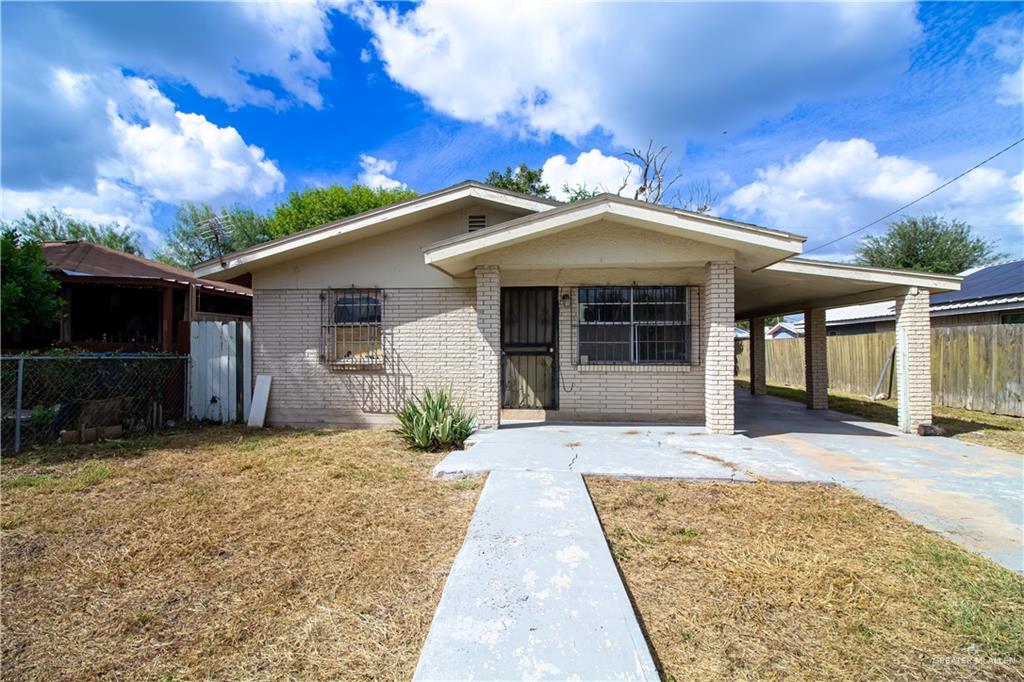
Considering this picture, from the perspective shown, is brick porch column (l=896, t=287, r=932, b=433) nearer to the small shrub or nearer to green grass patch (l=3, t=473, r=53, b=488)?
the small shrub

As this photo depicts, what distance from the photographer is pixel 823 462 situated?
19.4 feet

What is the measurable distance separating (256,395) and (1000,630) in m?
9.55

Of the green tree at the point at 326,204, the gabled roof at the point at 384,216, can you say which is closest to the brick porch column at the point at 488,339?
the gabled roof at the point at 384,216

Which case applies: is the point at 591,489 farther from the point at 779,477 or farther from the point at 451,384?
the point at 451,384

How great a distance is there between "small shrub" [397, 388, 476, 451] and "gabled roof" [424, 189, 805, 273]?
215 centimetres

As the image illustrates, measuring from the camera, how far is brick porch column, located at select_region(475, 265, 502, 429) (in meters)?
7.41

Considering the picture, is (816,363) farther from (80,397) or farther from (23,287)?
(23,287)

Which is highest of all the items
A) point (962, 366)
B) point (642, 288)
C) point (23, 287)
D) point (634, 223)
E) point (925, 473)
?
point (634, 223)

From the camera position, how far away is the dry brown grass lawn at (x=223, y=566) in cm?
235

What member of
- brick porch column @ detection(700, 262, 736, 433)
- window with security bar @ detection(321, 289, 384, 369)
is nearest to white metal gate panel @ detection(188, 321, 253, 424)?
window with security bar @ detection(321, 289, 384, 369)

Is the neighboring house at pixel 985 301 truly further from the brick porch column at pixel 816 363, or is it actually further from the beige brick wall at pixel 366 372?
the beige brick wall at pixel 366 372

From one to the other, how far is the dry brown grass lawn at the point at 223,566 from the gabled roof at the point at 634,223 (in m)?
3.19

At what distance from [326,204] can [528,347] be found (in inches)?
869

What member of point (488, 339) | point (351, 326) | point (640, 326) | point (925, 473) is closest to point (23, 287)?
point (351, 326)
